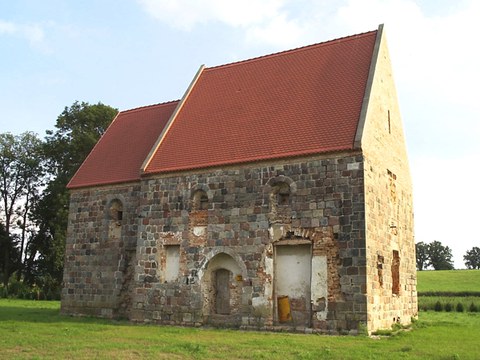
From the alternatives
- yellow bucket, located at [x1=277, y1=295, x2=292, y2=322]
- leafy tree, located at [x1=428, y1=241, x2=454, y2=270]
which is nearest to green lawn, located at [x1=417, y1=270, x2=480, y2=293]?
yellow bucket, located at [x1=277, y1=295, x2=292, y2=322]

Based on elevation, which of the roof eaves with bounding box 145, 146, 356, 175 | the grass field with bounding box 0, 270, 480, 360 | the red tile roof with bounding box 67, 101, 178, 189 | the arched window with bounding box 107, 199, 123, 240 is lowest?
the grass field with bounding box 0, 270, 480, 360

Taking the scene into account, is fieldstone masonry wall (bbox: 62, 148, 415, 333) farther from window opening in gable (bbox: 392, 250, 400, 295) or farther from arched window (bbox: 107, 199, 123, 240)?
window opening in gable (bbox: 392, 250, 400, 295)

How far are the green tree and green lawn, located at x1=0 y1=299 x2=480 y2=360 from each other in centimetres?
2201

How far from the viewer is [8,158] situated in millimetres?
45062

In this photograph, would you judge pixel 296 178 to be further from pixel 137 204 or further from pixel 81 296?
pixel 81 296

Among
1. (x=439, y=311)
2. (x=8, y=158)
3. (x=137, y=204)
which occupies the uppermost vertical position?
(x=8, y=158)

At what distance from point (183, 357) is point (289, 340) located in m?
3.57

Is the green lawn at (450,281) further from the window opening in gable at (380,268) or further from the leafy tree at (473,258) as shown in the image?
the leafy tree at (473,258)

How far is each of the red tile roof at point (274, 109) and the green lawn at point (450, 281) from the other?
27.4 metres

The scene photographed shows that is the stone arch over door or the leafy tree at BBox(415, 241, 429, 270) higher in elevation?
the leafy tree at BBox(415, 241, 429, 270)

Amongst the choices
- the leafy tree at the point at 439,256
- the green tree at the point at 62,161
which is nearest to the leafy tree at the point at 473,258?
the leafy tree at the point at 439,256

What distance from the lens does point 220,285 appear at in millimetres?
17656

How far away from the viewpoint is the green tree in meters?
37.2

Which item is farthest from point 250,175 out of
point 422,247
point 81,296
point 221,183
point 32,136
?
point 422,247
